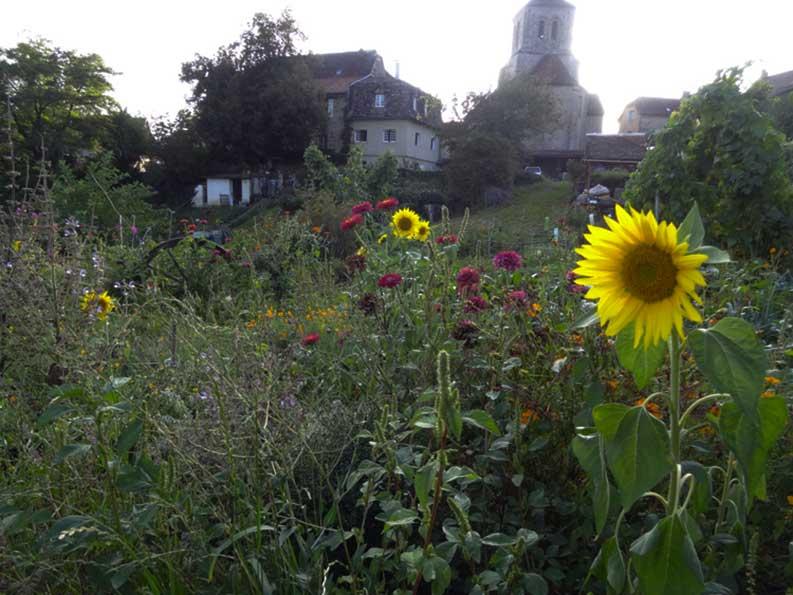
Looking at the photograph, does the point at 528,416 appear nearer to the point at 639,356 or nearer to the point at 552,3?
the point at 639,356

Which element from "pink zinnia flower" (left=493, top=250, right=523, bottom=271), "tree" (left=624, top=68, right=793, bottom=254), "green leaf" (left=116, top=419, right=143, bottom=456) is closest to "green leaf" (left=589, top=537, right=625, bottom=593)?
"green leaf" (left=116, top=419, right=143, bottom=456)

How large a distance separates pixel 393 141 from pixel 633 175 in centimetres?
3234

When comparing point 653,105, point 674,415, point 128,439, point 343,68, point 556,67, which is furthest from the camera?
point 653,105

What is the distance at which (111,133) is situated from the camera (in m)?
34.0

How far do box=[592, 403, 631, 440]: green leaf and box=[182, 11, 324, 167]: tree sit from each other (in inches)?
1306

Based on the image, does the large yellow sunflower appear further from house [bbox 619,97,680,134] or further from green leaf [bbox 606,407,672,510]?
house [bbox 619,97,680,134]

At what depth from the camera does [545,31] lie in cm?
4953

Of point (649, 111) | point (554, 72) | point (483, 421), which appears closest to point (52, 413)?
point (483, 421)


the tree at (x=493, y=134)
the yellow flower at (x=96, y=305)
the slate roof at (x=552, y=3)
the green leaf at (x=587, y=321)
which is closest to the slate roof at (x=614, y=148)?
the tree at (x=493, y=134)

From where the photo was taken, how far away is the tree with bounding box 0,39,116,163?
30.7m

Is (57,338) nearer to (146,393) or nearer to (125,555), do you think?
(146,393)

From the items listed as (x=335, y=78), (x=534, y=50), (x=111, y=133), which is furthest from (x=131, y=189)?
(x=534, y=50)

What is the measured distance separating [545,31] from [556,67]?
18.3ft


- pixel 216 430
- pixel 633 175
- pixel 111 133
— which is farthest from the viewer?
pixel 111 133
